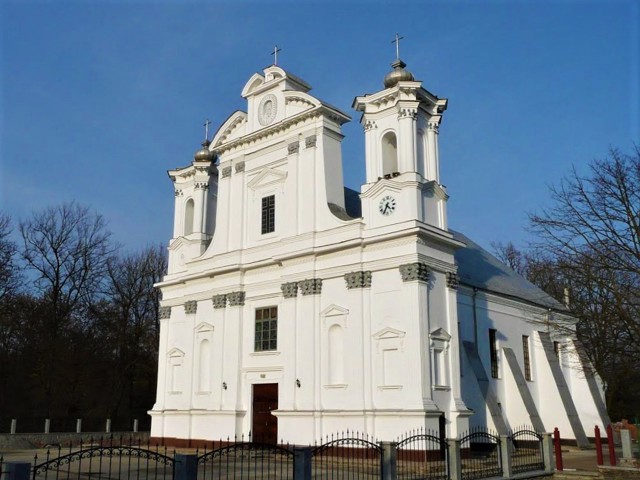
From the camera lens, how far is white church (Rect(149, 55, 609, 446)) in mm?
20828

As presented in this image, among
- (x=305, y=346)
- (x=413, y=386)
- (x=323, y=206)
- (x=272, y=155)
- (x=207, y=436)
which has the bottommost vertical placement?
(x=207, y=436)

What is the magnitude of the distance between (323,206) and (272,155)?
12.5 feet

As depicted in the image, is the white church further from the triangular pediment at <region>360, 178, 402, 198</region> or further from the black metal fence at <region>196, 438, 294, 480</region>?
the black metal fence at <region>196, 438, 294, 480</region>

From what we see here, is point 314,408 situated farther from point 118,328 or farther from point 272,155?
point 118,328

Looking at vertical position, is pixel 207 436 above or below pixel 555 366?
below

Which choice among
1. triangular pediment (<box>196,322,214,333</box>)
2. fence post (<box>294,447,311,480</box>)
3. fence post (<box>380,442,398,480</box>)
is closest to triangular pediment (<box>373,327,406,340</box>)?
fence post (<box>380,442,398,480</box>)

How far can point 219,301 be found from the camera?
2619cm

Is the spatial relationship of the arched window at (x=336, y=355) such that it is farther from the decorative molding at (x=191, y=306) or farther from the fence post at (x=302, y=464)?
the fence post at (x=302, y=464)

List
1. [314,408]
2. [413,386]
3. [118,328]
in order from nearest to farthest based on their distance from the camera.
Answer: [413,386] → [314,408] → [118,328]

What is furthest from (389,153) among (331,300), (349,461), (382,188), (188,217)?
(188,217)

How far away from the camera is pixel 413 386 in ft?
65.0

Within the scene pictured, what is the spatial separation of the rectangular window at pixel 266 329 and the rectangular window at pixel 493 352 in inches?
379

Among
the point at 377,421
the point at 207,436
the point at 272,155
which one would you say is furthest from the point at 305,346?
the point at 272,155

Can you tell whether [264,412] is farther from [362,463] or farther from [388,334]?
[388,334]
